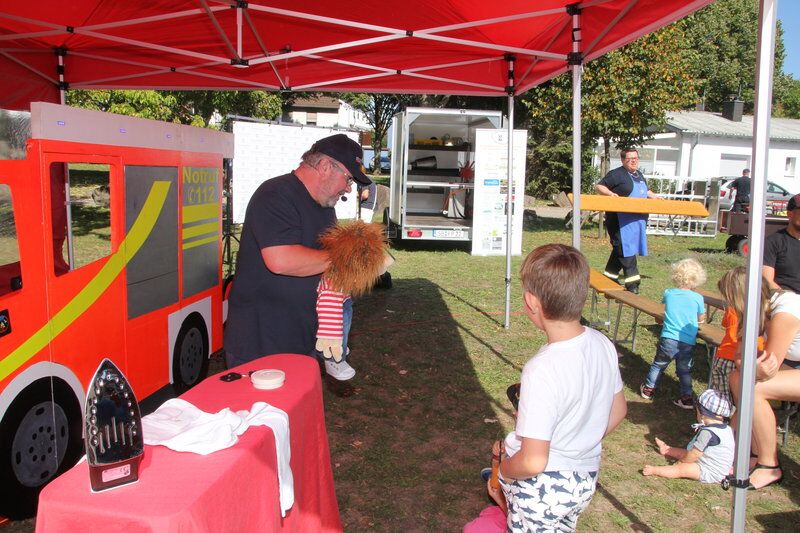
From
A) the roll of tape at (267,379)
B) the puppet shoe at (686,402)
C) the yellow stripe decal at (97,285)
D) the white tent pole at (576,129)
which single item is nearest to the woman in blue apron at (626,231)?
the puppet shoe at (686,402)

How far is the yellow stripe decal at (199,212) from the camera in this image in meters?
4.82

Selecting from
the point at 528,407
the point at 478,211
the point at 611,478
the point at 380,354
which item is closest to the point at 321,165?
the point at 528,407

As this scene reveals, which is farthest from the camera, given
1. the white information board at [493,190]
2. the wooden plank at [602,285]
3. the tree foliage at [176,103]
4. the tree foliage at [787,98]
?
the tree foliage at [787,98]

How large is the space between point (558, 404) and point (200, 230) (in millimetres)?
3894

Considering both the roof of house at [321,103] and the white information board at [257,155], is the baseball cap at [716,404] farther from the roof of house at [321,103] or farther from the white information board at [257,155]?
the roof of house at [321,103]

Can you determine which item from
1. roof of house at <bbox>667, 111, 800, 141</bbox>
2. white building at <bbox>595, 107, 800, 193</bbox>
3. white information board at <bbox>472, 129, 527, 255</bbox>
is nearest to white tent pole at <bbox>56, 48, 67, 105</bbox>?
white information board at <bbox>472, 129, 527, 255</bbox>

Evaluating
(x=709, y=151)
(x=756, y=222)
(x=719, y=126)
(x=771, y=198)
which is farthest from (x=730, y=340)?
(x=719, y=126)

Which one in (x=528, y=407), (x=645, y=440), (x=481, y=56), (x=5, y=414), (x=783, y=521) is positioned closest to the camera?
(x=528, y=407)

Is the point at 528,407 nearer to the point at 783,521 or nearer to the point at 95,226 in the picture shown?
the point at 783,521

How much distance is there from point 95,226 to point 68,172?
34 cm

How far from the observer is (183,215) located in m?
4.77

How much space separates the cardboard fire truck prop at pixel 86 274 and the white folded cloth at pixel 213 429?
1603 mm

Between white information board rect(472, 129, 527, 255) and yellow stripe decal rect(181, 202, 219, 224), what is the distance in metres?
8.00

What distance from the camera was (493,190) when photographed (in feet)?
42.0
